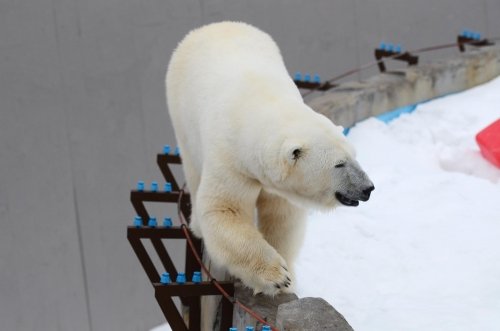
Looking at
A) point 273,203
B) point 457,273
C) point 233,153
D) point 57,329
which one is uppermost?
point 233,153

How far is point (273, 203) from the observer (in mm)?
3836

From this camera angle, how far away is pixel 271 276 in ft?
11.5

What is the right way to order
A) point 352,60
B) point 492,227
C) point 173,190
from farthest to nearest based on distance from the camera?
1. point 352,60
2. point 173,190
3. point 492,227

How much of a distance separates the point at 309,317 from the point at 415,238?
1.59 metres

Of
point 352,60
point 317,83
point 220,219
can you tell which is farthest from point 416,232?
point 352,60

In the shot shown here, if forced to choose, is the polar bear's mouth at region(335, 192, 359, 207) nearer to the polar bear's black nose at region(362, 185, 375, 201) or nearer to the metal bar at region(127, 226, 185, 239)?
the polar bear's black nose at region(362, 185, 375, 201)

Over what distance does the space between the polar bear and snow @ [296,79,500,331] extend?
442 mm

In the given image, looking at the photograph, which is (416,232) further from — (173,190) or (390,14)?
(390,14)

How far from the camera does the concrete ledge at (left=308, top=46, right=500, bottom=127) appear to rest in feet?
19.7

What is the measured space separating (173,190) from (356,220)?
0.99 metres

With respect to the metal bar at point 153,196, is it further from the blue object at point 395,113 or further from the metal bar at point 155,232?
the blue object at point 395,113

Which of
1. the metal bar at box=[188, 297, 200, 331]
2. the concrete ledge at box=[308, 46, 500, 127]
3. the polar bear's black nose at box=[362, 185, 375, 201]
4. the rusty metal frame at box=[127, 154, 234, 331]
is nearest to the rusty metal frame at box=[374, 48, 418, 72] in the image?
the concrete ledge at box=[308, 46, 500, 127]

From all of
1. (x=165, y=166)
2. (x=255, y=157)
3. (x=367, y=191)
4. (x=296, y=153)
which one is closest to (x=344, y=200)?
(x=367, y=191)

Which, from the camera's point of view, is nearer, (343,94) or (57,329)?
(343,94)
